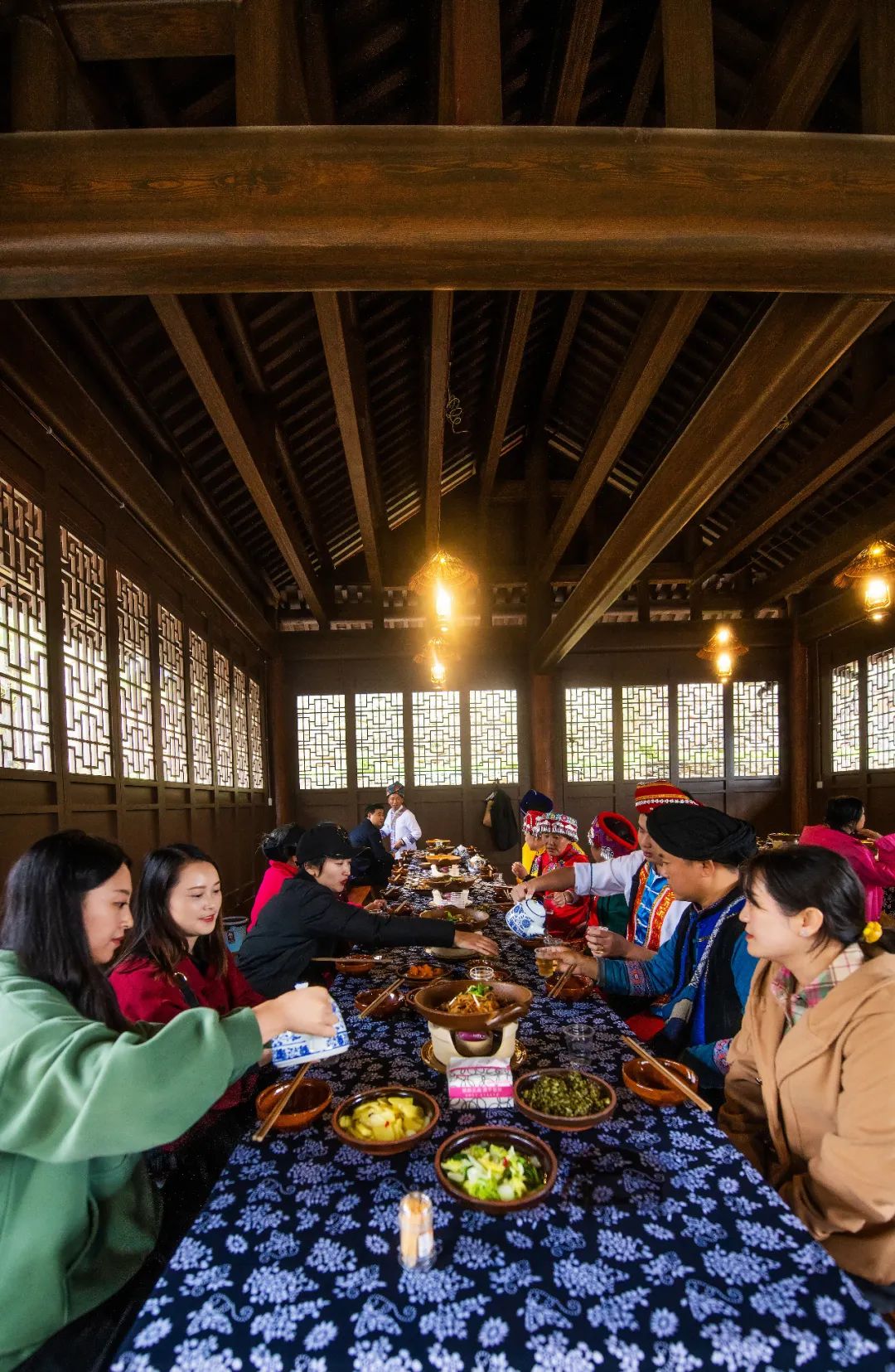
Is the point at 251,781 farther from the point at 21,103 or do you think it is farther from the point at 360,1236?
the point at 360,1236

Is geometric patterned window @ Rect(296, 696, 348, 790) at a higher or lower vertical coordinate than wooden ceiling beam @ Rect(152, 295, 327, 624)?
lower

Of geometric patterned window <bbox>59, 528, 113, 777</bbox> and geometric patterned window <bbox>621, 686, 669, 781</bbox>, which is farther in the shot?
geometric patterned window <bbox>621, 686, 669, 781</bbox>

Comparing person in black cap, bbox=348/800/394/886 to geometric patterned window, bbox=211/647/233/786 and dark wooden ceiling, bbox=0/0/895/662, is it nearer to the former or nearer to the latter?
geometric patterned window, bbox=211/647/233/786

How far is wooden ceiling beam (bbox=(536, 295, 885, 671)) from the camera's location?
120 inches

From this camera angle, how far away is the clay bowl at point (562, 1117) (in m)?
1.61

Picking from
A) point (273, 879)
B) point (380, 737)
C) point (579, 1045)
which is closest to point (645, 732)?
point (380, 737)

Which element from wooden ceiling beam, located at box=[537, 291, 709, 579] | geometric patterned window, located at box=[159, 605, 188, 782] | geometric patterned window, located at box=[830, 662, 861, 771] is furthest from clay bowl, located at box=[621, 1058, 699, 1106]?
geometric patterned window, located at box=[830, 662, 861, 771]

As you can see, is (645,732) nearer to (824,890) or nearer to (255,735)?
(255,735)

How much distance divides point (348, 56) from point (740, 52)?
2.06m

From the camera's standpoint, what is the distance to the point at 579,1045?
85.4 inches

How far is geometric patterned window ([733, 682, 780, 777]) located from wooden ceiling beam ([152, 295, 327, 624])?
773cm

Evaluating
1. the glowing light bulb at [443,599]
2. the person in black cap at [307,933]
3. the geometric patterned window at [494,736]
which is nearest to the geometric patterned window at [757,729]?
the geometric patterned window at [494,736]

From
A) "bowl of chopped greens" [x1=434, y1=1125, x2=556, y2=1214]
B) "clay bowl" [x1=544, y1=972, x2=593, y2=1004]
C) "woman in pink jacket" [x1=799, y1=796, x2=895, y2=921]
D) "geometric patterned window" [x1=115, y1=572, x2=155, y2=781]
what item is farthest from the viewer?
"geometric patterned window" [x1=115, y1=572, x2=155, y2=781]

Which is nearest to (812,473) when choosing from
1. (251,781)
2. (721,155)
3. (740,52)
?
(740,52)
